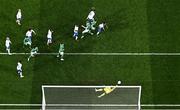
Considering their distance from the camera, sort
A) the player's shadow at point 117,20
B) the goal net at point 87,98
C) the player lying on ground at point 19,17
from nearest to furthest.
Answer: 1. the goal net at point 87,98
2. the player lying on ground at point 19,17
3. the player's shadow at point 117,20

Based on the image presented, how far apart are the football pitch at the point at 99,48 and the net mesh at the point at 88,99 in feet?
5.75

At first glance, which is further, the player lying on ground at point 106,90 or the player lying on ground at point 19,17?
the player lying on ground at point 19,17

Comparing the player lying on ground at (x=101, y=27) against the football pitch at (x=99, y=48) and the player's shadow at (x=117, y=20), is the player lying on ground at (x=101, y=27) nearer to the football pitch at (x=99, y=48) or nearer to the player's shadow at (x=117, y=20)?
the football pitch at (x=99, y=48)

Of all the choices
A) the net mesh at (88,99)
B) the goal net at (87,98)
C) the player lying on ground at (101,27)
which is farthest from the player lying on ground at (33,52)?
the net mesh at (88,99)

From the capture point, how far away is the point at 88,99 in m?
34.0

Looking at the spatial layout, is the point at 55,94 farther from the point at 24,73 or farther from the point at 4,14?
the point at 4,14

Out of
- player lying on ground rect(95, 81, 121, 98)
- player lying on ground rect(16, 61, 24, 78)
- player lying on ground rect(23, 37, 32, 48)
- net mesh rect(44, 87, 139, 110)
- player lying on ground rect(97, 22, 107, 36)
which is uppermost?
player lying on ground rect(97, 22, 107, 36)

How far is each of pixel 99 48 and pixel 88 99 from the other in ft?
18.8

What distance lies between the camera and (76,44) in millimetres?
39031

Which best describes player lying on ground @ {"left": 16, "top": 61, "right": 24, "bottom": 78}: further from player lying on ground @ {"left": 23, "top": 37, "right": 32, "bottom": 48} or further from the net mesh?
the net mesh

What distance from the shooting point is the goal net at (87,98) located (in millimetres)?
33719

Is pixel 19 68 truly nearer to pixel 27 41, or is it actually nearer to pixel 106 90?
pixel 27 41

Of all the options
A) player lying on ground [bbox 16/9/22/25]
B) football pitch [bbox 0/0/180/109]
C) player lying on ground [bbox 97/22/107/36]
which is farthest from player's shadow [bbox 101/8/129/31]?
player lying on ground [bbox 16/9/22/25]

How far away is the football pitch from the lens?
36.7 metres
